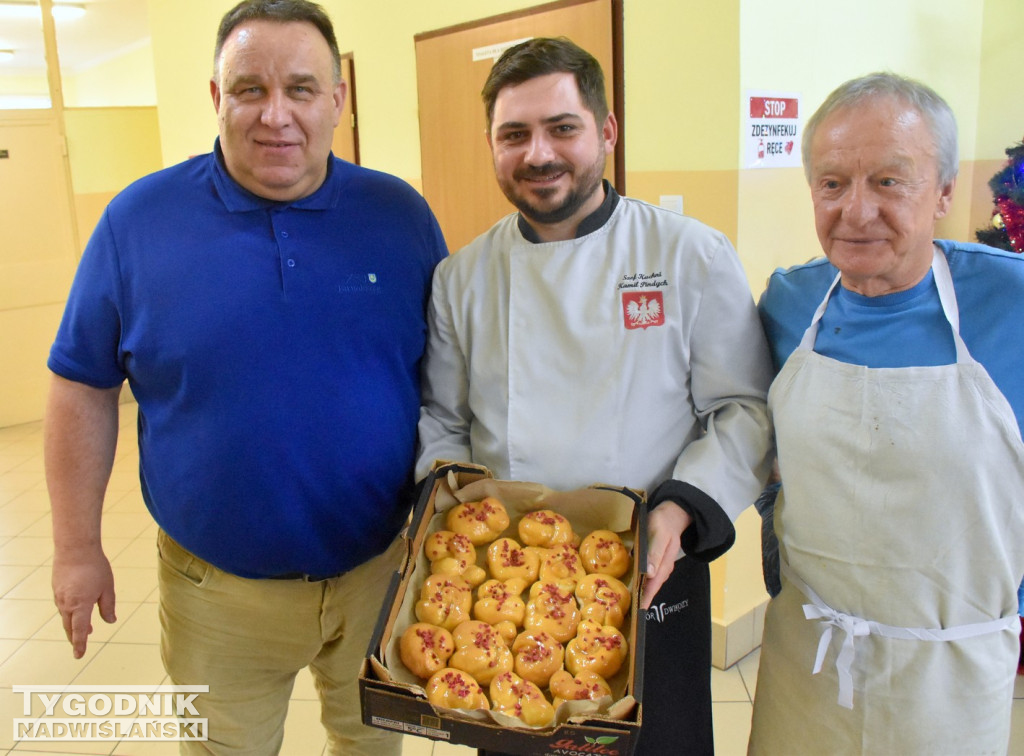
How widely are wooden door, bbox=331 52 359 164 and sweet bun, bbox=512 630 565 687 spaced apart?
3.06 metres

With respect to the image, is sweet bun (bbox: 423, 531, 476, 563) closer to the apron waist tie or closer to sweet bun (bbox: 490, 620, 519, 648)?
sweet bun (bbox: 490, 620, 519, 648)

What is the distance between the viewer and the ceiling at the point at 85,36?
610 centimetres

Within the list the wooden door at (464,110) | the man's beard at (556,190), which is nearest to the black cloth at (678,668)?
the man's beard at (556,190)

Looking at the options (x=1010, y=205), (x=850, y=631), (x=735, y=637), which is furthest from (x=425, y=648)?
(x=1010, y=205)

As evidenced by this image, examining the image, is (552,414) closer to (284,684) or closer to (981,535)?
(981,535)

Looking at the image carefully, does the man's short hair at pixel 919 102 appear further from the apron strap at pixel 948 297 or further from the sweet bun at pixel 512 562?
the sweet bun at pixel 512 562

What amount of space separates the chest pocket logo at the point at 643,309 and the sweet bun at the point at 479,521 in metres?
0.40

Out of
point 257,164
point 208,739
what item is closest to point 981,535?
point 257,164

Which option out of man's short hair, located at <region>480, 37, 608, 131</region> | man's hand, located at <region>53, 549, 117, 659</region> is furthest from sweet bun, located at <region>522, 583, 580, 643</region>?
man's hand, located at <region>53, 549, 117, 659</region>

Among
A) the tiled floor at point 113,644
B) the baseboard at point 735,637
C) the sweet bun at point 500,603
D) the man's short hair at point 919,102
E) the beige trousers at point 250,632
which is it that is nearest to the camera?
the man's short hair at point 919,102

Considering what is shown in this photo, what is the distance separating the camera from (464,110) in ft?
10.6

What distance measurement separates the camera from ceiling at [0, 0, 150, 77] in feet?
20.0

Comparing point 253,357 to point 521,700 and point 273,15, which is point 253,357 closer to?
point 273,15

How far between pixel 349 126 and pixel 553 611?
312 cm
